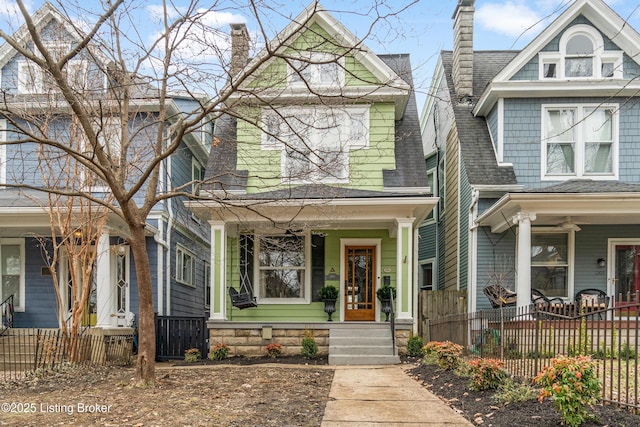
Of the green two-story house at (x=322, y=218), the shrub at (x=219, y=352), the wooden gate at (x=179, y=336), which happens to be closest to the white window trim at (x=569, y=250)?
the green two-story house at (x=322, y=218)

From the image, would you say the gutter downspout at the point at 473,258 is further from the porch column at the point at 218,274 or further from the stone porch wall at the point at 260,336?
the porch column at the point at 218,274

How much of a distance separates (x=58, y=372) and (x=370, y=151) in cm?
765

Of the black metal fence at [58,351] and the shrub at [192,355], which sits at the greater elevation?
the black metal fence at [58,351]

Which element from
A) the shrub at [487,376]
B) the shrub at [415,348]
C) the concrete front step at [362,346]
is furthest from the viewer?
the shrub at [415,348]

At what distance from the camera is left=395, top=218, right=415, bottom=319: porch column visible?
11.1 metres

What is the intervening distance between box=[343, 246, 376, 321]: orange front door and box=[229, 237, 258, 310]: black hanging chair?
7.41 ft

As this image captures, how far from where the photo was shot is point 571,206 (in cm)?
1041

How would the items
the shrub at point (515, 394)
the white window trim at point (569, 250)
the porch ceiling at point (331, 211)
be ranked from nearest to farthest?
the shrub at point (515, 394) → the porch ceiling at point (331, 211) → the white window trim at point (569, 250)

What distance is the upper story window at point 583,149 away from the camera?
12.0m

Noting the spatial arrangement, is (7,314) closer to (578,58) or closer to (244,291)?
(244,291)

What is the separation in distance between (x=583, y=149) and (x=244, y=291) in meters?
8.40

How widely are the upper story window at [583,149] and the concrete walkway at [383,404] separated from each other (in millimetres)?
6691

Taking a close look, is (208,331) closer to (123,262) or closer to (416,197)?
(123,262)

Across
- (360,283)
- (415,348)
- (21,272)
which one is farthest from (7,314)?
(415,348)
